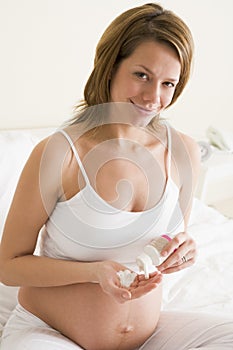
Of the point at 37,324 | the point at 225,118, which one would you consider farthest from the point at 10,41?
the point at 225,118

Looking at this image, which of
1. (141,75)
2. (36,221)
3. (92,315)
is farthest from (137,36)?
(92,315)

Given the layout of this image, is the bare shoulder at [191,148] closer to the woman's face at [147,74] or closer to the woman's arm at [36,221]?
the woman's face at [147,74]

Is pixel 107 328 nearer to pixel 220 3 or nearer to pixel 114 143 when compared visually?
pixel 114 143

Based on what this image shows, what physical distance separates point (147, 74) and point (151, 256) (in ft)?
1.22

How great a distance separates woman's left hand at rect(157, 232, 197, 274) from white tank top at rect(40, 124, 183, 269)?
0.07 m

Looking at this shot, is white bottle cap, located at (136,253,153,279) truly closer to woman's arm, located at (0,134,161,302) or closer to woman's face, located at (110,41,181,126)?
woman's arm, located at (0,134,161,302)

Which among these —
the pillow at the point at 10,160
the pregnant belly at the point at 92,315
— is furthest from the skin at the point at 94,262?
the pillow at the point at 10,160

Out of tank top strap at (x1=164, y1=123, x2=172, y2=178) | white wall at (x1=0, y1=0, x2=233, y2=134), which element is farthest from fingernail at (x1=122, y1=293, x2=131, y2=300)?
white wall at (x1=0, y1=0, x2=233, y2=134)

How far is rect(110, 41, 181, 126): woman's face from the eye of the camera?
1018mm

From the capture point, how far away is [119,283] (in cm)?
93

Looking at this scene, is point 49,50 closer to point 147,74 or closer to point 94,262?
point 147,74

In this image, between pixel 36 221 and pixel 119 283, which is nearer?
pixel 119 283

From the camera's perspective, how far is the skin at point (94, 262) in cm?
102

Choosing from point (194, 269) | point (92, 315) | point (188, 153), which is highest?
point (188, 153)
